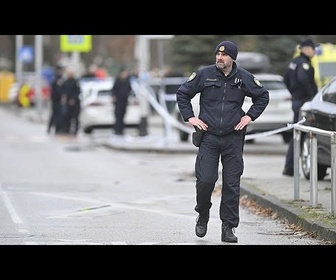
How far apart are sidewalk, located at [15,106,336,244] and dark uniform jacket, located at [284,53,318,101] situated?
1.32 meters

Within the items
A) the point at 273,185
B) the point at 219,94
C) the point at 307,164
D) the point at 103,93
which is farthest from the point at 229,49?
the point at 103,93

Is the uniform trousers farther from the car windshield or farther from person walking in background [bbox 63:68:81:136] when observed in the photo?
the car windshield

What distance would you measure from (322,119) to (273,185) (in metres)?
1.19

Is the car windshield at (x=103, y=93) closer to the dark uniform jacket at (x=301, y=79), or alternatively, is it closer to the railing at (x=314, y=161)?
the dark uniform jacket at (x=301, y=79)

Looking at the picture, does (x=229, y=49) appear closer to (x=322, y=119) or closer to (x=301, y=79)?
(x=322, y=119)

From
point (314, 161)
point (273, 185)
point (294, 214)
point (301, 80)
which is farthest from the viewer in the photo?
point (301, 80)

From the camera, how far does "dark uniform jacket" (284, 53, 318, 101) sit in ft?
57.4

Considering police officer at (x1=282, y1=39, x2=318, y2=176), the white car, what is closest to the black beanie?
police officer at (x1=282, y1=39, x2=318, y2=176)

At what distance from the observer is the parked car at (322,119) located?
15586 millimetres

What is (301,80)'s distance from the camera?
1755 centimetres

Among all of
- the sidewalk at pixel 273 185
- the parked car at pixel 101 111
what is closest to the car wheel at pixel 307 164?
the sidewalk at pixel 273 185

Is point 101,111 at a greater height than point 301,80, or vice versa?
point 301,80

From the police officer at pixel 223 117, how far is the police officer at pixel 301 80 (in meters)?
6.14
